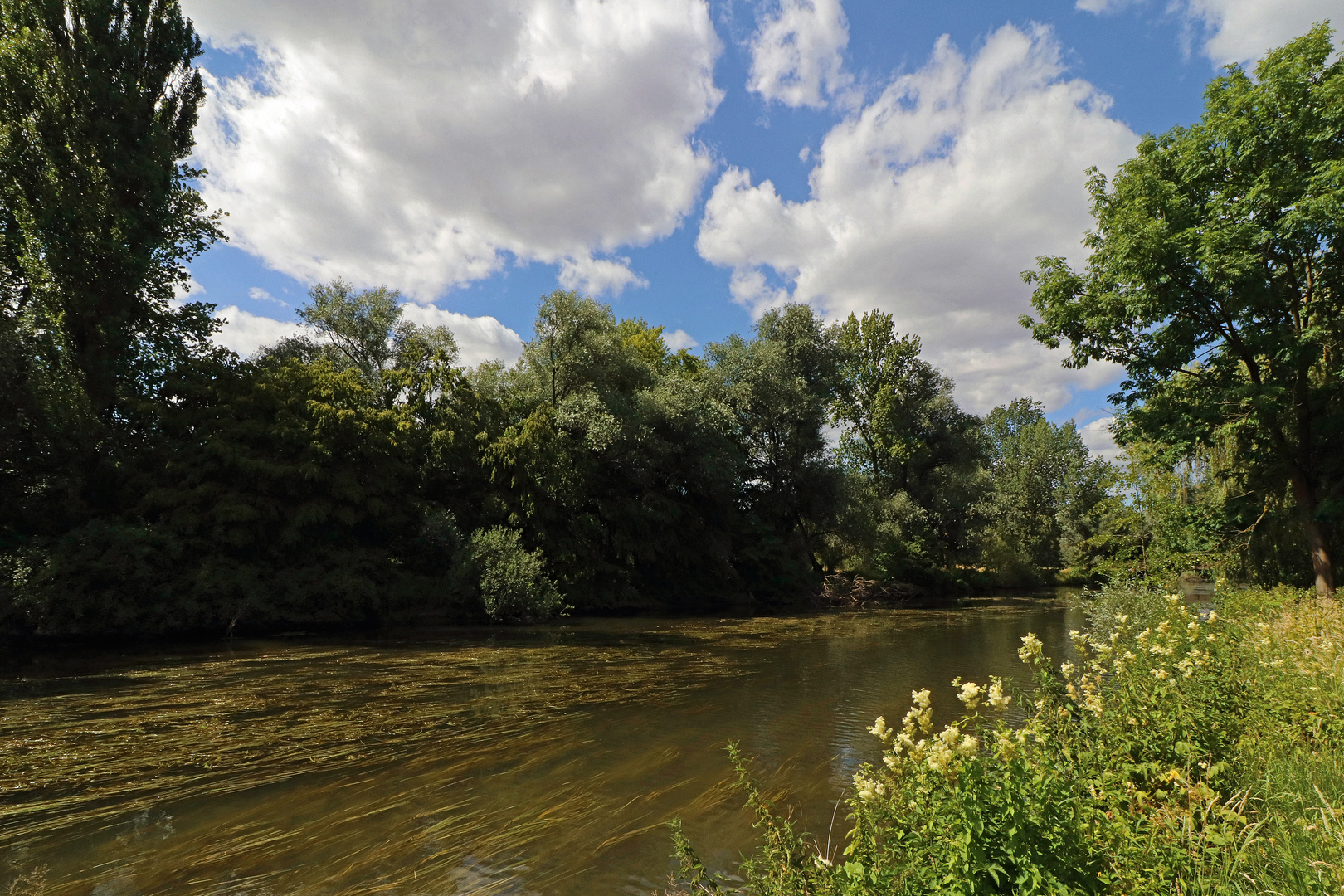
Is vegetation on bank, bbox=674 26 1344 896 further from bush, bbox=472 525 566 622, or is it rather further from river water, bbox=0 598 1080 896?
bush, bbox=472 525 566 622

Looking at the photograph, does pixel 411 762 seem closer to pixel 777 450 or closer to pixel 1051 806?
pixel 1051 806

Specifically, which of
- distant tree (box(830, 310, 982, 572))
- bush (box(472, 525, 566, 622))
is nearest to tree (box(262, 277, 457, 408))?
bush (box(472, 525, 566, 622))

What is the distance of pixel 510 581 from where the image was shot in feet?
68.6

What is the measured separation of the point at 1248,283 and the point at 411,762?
17.8m

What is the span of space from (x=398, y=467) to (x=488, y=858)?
19806 mm

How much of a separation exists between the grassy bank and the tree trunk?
11.3 meters

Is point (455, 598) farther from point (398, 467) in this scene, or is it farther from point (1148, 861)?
point (1148, 861)

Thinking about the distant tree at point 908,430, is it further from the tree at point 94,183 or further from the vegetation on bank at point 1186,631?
the tree at point 94,183

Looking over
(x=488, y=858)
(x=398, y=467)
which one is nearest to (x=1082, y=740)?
(x=488, y=858)

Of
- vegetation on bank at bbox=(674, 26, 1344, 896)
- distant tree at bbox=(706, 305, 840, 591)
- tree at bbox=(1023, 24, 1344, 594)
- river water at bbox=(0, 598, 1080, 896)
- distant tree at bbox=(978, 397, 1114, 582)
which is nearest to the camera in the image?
vegetation on bank at bbox=(674, 26, 1344, 896)

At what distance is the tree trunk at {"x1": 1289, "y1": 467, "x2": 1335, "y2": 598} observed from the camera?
1359cm

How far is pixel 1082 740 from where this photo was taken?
4316 millimetres

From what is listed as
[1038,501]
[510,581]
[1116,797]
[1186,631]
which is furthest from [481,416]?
[1038,501]

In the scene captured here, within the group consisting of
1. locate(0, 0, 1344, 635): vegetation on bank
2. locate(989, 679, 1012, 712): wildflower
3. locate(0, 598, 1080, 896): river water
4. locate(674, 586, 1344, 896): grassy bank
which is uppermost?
locate(0, 0, 1344, 635): vegetation on bank
